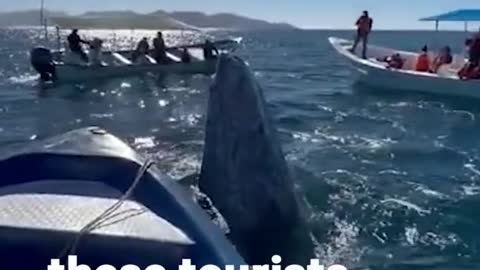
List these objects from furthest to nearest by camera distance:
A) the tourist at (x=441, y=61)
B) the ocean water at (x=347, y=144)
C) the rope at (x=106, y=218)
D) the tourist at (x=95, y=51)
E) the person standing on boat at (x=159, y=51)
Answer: the person standing on boat at (x=159, y=51), the tourist at (x=95, y=51), the tourist at (x=441, y=61), the ocean water at (x=347, y=144), the rope at (x=106, y=218)

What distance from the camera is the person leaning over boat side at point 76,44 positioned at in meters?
31.0

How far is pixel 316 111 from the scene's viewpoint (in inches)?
853

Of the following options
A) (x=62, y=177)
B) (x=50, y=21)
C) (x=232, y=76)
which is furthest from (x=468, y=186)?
(x=50, y=21)

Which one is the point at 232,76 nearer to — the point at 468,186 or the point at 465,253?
the point at 465,253

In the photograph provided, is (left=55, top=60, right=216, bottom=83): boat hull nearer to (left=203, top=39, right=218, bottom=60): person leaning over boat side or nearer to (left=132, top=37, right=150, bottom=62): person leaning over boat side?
(left=203, top=39, right=218, bottom=60): person leaning over boat side

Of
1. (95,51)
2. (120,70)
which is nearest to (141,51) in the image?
(95,51)

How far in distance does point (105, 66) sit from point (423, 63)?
39.5ft

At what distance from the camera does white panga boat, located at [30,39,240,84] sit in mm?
28469

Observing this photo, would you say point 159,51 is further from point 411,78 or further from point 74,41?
point 411,78

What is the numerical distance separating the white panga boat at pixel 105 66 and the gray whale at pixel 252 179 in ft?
66.8

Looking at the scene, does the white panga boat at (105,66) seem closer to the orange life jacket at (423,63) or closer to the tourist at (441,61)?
the orange life jacket at (423,63)

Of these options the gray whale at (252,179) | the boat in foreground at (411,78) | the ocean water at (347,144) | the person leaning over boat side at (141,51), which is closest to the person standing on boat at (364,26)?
the boat in foreground at (411,78)

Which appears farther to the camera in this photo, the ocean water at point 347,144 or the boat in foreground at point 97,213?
the ocean water at point 347,144

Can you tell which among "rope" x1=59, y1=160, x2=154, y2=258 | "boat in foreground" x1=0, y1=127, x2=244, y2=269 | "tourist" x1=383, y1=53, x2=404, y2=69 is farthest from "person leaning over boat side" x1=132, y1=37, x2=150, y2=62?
"rope" x1=59, y1=160, x2=154, y2=258
